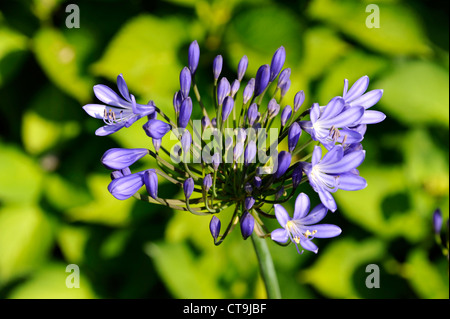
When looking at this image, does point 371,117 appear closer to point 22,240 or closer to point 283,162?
point 283,162

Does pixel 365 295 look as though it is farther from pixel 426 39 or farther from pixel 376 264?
pixel 426 39

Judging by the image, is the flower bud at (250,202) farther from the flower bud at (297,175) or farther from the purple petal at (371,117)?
the purple petal at (371,117)

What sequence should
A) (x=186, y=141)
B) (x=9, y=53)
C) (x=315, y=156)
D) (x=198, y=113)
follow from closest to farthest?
Result: (x=315, y=156)
(x=186, y=141)
(x=198, y=113)
(x=9, y=53)

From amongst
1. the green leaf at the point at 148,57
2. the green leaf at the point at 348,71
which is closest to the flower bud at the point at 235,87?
the green leaf at the point at 148,57

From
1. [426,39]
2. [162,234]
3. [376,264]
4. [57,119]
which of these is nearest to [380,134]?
[426,39]

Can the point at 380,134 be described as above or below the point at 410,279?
above

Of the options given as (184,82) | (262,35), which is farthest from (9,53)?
(184,82)
